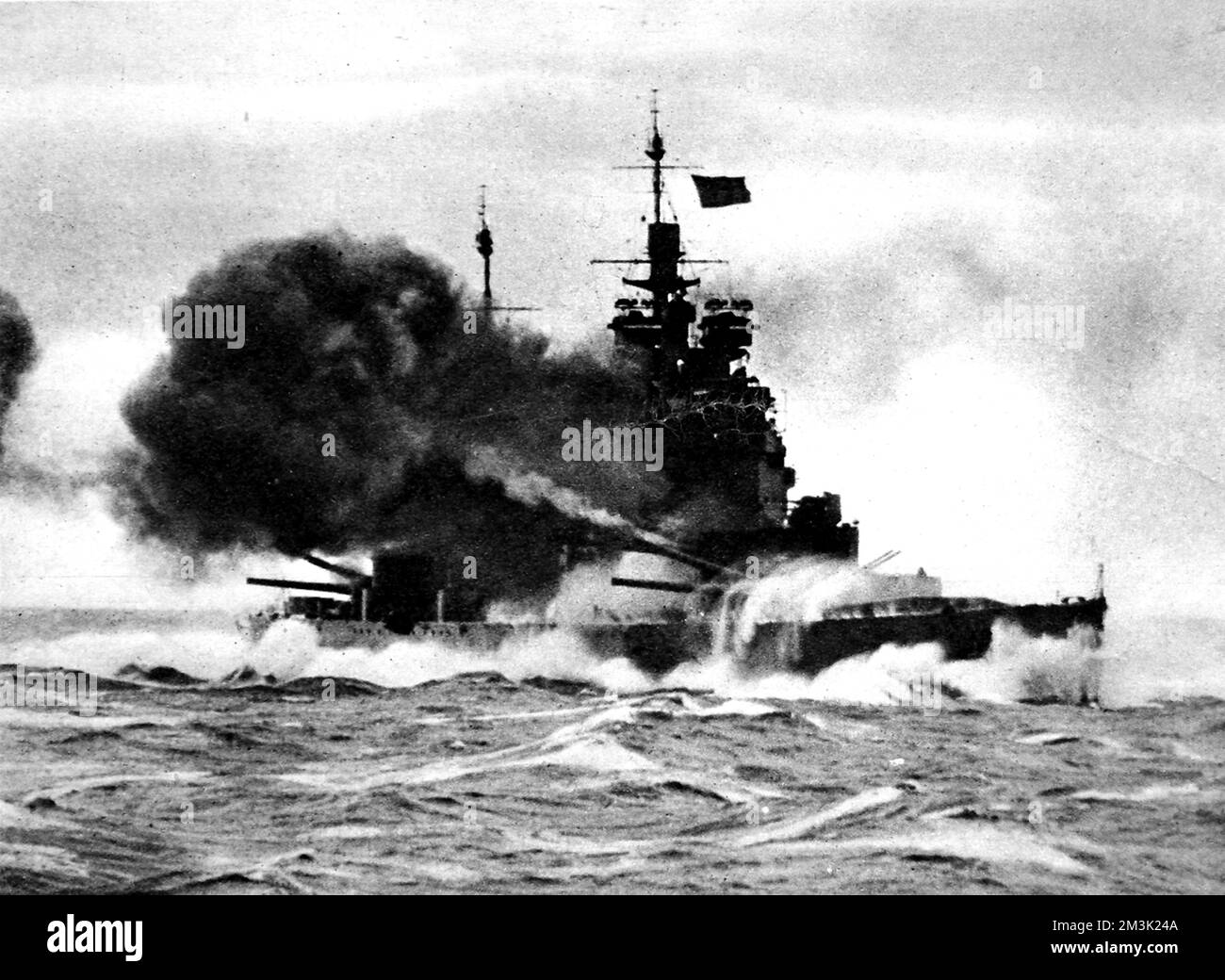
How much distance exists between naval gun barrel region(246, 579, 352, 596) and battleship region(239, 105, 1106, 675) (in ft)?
0.04

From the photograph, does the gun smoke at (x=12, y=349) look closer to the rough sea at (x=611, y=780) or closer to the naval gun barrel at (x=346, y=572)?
the rough sea at (x=611, y=780)

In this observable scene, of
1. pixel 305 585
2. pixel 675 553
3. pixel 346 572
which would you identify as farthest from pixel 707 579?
pixel 305 585

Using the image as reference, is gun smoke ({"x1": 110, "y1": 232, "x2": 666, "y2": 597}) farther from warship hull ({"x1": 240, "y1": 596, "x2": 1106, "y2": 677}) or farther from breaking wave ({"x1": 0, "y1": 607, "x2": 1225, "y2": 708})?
breaking wave ({"x1": 0, "y1": 607, "x2": 1225, "y2": 708})

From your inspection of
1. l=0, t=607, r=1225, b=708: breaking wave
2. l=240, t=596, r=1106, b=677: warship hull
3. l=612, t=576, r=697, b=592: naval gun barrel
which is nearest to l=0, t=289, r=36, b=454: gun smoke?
l=0, t=607, r=1225, b=708: breaking wave

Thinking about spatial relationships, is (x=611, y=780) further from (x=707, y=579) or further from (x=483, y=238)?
(x=483, y=238)

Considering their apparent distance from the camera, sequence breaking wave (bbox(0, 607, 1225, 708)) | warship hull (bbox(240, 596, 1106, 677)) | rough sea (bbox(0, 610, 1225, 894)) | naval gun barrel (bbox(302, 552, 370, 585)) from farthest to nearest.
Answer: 1. naval gun barrel (bbox(302, 552, 370, 585))
2. warship hull (bbox(240, 596, 1106, 677))
3. breaking wave (bbox(0, 607, 1225, 708))
4. rough sea (bbox(0, 610, 1225, 894))

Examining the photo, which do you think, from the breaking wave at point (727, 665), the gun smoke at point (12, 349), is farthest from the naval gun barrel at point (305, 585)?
the gun smoke at point (12, 349)

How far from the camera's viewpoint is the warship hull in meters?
13.6

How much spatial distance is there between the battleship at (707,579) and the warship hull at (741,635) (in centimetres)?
1

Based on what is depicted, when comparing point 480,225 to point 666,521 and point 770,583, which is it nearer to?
point 666,521

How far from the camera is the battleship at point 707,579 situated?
1356 cm

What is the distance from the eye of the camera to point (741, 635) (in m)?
14.1
